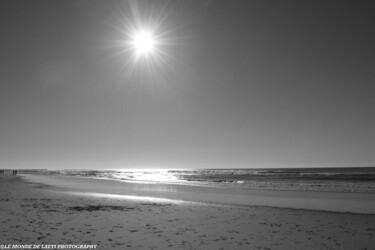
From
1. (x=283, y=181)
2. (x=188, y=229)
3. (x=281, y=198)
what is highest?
(x=188, y=229)

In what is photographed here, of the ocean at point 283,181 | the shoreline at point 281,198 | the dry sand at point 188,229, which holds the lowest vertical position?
the ocean at point 283,181

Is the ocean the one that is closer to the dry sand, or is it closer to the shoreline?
the shoreline

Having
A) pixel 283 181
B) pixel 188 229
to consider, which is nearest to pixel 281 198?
pixel 188 229

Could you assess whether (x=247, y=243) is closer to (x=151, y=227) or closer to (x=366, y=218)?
(x=151, y=227)

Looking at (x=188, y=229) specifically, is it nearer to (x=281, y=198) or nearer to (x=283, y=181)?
(x=281, y=198)

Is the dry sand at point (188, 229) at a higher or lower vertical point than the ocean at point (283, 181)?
higher

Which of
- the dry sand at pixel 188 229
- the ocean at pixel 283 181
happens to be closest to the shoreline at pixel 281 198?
the dry sand at pixel 188 229

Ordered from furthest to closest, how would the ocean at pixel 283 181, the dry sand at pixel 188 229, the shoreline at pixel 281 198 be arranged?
1. the ocean at pixel 283 181
2. the shoreline at pixel 281 198
3. the dry sand at pixel 188 229

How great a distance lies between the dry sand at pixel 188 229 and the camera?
10766 millimetres

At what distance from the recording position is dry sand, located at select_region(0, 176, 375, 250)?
10766mm

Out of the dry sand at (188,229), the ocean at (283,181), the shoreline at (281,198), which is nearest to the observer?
the dry sand at (188,229)

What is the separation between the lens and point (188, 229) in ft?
43.7

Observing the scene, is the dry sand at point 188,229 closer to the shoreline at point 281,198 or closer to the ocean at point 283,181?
the shoreline at point 281,198

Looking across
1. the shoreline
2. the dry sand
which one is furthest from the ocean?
the dry sand
